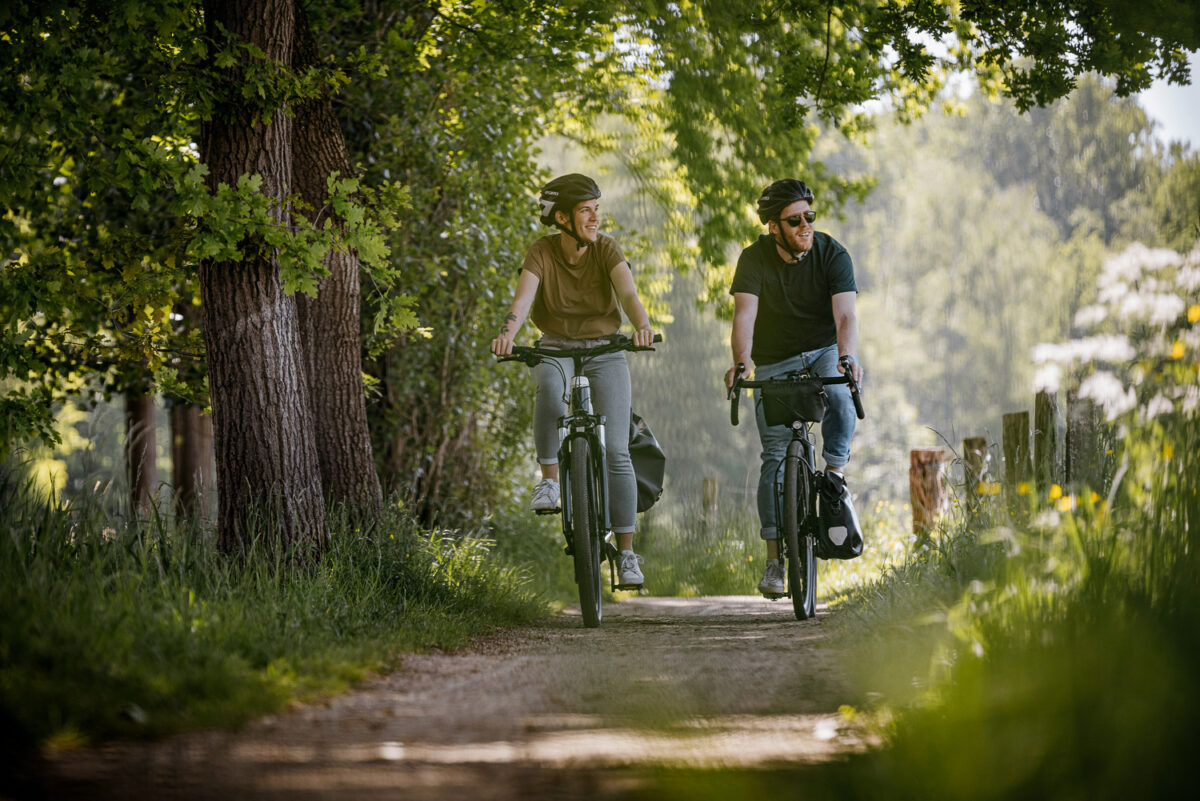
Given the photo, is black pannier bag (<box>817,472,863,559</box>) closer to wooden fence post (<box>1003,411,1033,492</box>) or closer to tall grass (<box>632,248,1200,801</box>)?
wooden fence post (<box>1003,411,1033,492</box>)

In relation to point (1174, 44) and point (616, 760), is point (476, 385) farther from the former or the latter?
point (616, 760)

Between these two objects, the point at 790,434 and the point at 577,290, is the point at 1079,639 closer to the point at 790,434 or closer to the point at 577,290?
the point at 790,434

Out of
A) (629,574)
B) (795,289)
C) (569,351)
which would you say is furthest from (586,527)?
(795,289)

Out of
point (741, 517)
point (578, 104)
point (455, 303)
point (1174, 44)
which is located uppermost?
point (578, 104)

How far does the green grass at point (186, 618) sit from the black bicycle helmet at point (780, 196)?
278cm

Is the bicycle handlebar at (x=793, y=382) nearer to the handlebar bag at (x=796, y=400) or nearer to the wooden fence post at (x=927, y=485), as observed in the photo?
the handlebar bag at (x=796, y=400)

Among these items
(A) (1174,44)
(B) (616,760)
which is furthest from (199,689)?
(A) (1174,44)

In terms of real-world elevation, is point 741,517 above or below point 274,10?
below

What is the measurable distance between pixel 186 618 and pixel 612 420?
3051mm

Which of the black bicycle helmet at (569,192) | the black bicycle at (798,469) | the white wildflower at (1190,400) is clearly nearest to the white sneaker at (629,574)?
the black bicycle at (798,469)

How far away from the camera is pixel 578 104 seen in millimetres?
12672

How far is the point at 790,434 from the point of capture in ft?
21.7

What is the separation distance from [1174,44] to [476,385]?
653 cm

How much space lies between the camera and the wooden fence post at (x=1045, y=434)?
5.42 m
